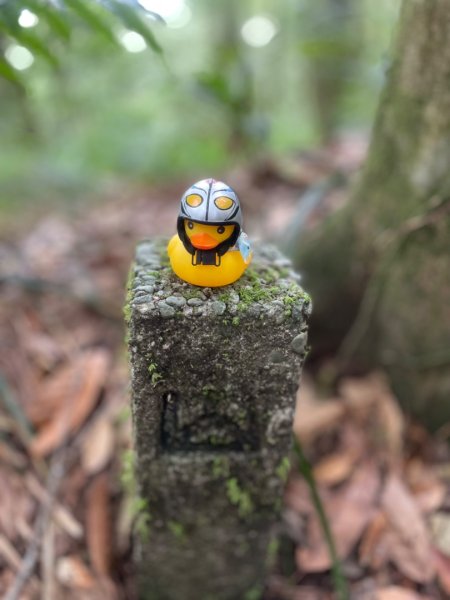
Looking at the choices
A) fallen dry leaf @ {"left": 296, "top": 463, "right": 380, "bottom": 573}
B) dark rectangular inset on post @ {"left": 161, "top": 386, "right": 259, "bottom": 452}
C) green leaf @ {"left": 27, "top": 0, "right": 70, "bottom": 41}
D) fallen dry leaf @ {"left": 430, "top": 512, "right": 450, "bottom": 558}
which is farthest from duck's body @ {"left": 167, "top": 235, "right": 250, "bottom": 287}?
fallen dry leaf @ {"left": 430, "top": 512, "right": 450, "bottom": 558}

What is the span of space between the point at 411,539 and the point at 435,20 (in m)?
1.69

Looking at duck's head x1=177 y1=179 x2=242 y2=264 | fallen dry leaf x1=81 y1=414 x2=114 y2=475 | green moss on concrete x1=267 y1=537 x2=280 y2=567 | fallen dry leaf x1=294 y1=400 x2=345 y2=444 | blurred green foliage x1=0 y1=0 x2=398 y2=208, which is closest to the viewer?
duck's head x1=177 y1=179 x2=242 y2=264

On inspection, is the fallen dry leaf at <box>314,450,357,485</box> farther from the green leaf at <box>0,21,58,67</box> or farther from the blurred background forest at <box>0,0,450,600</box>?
the green leaf at <box>0,21,58,67</box>

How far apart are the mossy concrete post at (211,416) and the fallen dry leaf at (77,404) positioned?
57 centimetres

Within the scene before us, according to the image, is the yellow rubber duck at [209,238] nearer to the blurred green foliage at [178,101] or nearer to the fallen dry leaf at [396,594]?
the fallen dry leaf at [396,594]

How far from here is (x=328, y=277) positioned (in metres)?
2.25

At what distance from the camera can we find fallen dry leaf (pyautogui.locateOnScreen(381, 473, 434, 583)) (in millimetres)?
1633

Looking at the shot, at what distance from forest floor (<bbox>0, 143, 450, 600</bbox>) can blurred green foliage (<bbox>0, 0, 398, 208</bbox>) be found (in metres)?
1.43

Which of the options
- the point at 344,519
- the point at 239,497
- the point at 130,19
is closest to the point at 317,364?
the point at 344,519

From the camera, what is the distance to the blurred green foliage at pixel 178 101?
3.31 metres

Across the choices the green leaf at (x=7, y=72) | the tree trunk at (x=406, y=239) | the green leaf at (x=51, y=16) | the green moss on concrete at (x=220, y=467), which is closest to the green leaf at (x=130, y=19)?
the green leaf at (x=51, y=16)

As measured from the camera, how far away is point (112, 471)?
183cm

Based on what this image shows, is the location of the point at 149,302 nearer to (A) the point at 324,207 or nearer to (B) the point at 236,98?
(A) the point at 324,207

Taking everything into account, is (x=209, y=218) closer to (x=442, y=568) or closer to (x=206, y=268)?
(x=206, y=268)
